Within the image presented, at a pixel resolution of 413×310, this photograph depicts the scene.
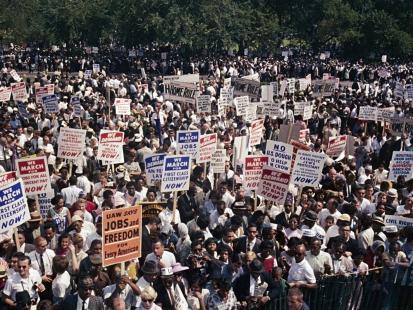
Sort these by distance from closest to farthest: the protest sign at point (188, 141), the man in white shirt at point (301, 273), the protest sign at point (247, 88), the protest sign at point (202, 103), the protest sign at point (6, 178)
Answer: the man in white shirt at point (301, 273) < the protest sign at point (6, 178) < the protest sign at point (188, 141) < the protest sign at point (202, 103) < the protest sign at point (247, 88)

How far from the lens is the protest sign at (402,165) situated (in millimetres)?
17156

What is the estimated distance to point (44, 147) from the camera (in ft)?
63.5

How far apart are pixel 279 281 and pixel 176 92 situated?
1541cm

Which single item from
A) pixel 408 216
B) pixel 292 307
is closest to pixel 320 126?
pixel 408 216

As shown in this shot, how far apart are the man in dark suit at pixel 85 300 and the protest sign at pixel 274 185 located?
17.6ft

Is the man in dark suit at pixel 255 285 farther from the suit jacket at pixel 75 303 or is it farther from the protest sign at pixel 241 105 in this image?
the protest sign at pixel 241 105

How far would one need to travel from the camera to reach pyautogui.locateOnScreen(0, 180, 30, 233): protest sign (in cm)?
1150

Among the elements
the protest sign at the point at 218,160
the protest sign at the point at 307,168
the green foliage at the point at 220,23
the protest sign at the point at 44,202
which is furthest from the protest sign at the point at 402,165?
the green foliage at the point at 220,23

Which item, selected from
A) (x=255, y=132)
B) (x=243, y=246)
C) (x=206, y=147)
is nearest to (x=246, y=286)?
(x=243, y=246)

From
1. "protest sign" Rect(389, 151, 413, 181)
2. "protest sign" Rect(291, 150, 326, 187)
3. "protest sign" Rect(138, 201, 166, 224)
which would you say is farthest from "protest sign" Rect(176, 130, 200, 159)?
"protest sign" Rect(138, 201, 166, 224)

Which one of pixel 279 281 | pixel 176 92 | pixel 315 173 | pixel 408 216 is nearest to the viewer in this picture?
pixel 279 281

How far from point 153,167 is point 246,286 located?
547 centimetres

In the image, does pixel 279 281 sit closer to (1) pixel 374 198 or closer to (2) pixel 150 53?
(1) pixel 374 198

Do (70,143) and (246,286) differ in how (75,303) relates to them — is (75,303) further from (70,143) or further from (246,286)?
(70,143)
